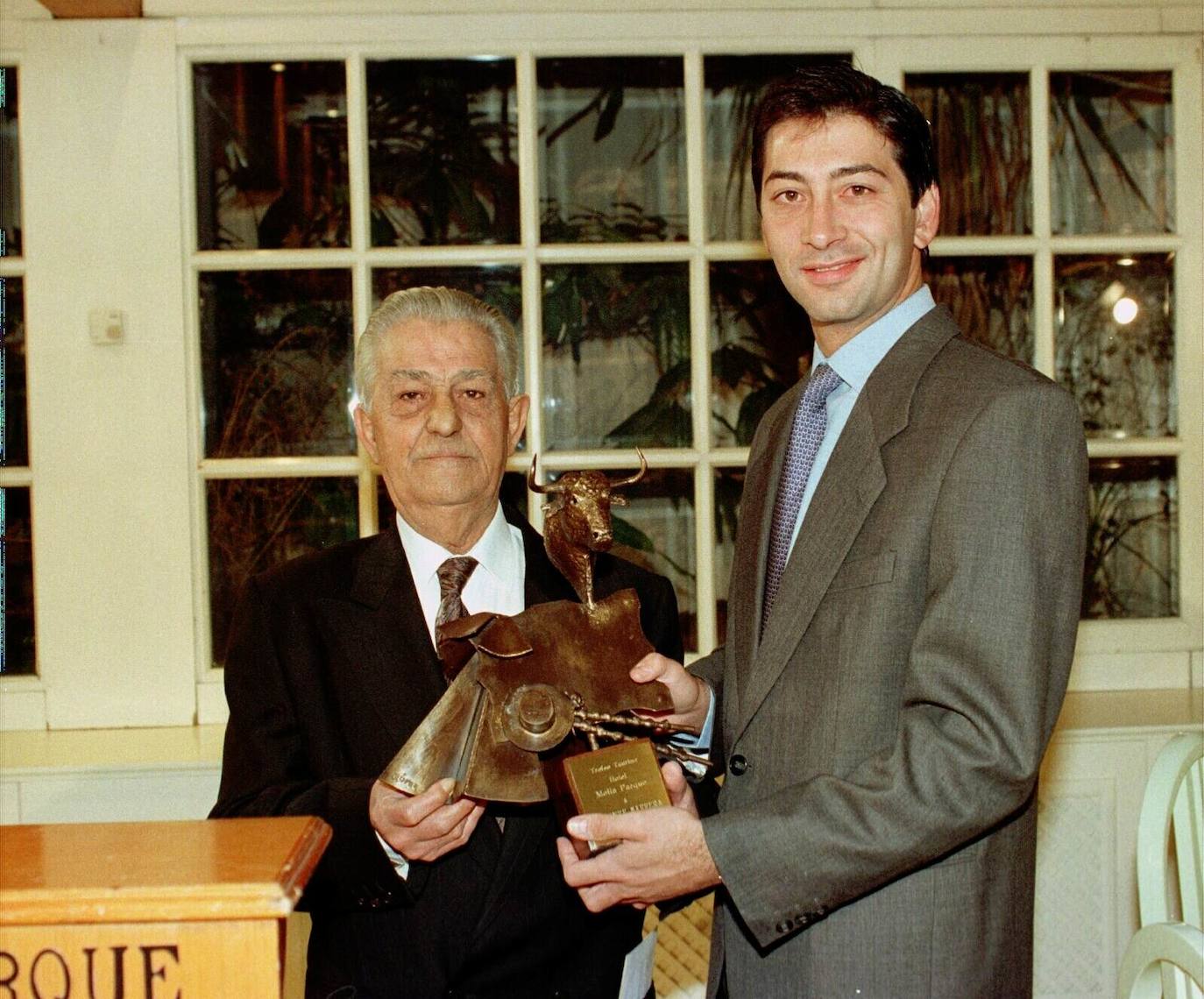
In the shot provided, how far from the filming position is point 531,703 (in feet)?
4.25

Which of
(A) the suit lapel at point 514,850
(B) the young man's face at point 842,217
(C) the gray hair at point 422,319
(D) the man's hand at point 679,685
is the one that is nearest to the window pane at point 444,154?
(C) the gray hair at point 422,319

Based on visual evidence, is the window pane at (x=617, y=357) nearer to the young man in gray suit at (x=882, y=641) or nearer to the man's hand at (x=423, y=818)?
the young man in gray suit at (x=882, y=641)

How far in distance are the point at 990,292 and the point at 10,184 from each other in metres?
2.17

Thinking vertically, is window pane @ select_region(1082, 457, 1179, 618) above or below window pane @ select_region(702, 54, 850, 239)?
below

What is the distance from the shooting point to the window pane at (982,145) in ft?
8.63

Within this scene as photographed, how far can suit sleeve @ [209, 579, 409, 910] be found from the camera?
1.36 metres

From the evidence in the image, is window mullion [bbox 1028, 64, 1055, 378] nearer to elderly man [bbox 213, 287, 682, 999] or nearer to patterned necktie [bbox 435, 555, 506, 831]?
elderly man [bbox 213, 287, 682, 999]

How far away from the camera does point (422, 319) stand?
154 centimetres

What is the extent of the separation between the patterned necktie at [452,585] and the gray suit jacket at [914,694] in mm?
368

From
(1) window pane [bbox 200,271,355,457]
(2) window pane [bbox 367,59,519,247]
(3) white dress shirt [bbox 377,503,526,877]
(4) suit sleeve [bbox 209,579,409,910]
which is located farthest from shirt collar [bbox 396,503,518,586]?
(2) window pane [bbox 367,59,519,247]

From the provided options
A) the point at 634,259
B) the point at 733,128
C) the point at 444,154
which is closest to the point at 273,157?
the point at 444,154

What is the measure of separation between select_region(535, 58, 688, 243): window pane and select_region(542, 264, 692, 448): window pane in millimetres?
103

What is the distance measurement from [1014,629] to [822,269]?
490mm

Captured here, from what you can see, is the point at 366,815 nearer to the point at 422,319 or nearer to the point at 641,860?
the point at 641,860
